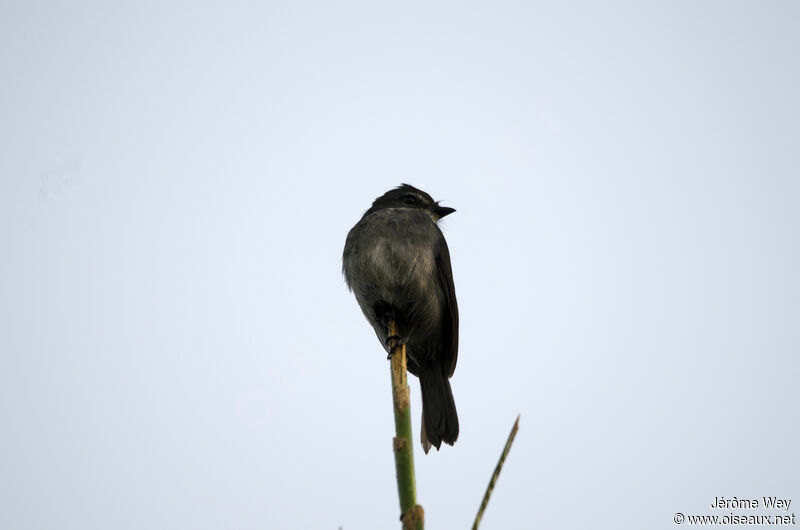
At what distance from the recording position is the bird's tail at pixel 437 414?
14.8 feet

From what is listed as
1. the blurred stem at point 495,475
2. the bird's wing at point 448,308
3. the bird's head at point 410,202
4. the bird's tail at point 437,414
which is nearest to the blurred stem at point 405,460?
the blurred stem at point 495,475

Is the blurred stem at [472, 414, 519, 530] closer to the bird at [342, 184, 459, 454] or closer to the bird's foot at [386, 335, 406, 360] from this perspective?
the bird's foot at [386, 335, 406, 360]

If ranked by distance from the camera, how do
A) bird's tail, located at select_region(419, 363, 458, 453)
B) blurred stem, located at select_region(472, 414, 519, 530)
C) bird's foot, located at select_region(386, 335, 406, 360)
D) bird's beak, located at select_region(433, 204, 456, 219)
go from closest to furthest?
blurred stem, located at select_region(472, 414, 519, 530)
bird's foot, located at select_region(386, 335, 406, 360)
bird's tail, located at select_region(419, 363, 458, 453)
bird's beak, located at select_region(433, 204, 456, 219)

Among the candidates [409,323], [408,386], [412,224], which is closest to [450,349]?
[409,323]

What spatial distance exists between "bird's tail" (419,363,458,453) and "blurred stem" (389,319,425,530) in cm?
262

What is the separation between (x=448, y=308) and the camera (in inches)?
205

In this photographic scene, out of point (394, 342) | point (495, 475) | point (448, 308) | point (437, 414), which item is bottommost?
point (495, 475)

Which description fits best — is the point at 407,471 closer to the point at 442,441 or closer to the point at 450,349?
the point at 442,441

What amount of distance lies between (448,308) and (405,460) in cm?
366

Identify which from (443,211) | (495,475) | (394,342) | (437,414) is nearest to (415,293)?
(437,414)

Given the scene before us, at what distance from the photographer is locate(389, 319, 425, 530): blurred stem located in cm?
147

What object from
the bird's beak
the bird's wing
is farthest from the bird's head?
the bird's wing

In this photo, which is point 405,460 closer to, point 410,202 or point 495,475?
point 495,475

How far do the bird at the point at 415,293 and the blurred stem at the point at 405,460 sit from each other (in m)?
2.69
